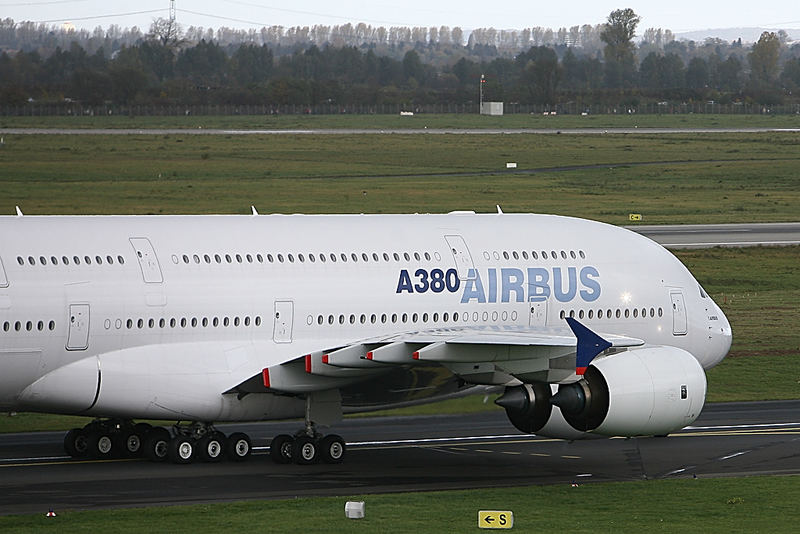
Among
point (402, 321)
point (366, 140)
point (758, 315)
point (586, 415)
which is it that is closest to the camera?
point (586, 415)

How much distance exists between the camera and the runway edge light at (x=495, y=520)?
81.3ft

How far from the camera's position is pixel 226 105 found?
7731 inches

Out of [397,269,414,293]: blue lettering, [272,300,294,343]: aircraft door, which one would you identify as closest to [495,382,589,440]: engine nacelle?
[397,269,414,293]: blue lettering

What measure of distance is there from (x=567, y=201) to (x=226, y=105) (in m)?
109

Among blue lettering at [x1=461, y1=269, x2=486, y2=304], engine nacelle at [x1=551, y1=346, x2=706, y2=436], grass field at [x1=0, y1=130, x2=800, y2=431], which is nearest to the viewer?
engine nacelle at [x1=551, y1=346, x2=706, y2=436]

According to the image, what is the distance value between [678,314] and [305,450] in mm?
9866

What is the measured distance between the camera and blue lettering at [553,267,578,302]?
33406 millimetres

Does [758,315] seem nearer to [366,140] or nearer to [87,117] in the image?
[366,140]

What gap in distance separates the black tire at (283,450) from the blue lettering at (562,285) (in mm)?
6966

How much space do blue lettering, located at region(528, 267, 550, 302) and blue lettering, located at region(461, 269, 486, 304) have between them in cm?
121

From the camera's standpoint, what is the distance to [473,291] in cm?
3259

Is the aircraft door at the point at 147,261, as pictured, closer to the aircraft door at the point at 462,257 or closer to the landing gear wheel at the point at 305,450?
the landing gear wheel at the point at 305,450

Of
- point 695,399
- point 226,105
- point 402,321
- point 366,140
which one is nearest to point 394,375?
point 402,321

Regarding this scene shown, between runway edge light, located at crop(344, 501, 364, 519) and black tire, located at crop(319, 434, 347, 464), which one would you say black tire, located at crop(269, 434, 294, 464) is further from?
runway edge light, located at crop(344, 501, 364, 519)
